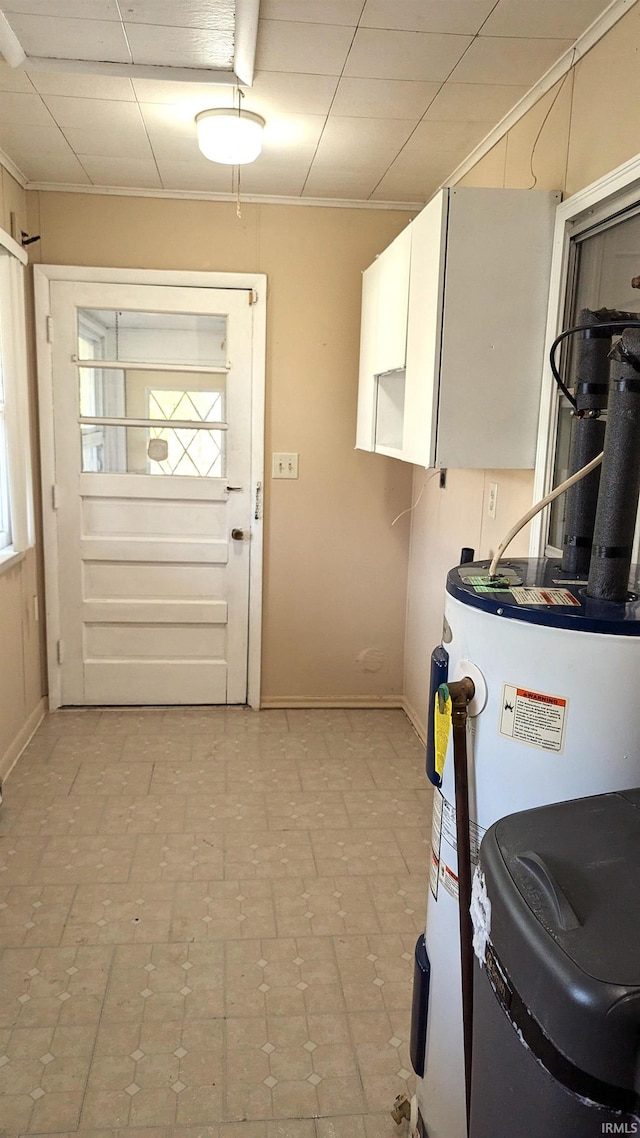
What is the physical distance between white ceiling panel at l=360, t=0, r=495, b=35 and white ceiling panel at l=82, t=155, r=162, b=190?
4.83 ft

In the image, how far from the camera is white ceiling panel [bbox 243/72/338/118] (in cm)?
229

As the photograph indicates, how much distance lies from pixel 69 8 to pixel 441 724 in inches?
75.8

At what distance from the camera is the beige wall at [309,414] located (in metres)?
3.56

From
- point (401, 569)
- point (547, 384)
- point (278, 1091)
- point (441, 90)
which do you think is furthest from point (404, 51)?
point (278, 1091)

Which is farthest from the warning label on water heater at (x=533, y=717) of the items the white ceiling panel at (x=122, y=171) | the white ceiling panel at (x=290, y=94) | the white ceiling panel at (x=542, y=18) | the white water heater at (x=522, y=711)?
the white ceiling panel at (x=122, y=171)

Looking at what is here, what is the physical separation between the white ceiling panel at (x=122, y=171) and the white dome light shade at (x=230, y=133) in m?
0.53

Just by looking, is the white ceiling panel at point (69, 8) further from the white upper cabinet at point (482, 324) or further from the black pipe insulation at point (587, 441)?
the black pipe insulation at point (587, 441)

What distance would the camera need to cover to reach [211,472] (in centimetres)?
378

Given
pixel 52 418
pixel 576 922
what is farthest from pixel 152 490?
pixel 576 922

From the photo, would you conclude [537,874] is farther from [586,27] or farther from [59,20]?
[59,20]

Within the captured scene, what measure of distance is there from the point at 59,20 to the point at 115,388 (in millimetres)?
1798

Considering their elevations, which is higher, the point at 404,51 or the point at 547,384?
the point at 404,51

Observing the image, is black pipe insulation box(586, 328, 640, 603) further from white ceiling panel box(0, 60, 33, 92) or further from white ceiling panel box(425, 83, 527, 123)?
white ceiling panel box(0, 60, 33, 92)

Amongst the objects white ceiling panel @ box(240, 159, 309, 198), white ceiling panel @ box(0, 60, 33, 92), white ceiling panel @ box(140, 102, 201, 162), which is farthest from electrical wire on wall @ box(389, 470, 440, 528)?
white ceiling panel @ box(0, 60, 33, 92)
